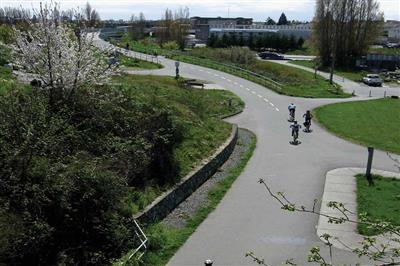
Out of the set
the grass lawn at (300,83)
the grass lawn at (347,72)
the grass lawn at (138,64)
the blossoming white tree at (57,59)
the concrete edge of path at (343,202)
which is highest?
the blossoming white tree at (57,59)

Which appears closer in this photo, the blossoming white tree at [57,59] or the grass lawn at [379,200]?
the grass lawn at [379,200]

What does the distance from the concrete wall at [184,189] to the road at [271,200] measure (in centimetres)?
110

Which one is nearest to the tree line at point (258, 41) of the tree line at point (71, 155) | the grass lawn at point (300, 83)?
the grass lawn at point (300, 83)

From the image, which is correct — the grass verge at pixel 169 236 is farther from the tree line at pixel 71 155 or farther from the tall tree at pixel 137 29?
the tall tree at pixel 137 29

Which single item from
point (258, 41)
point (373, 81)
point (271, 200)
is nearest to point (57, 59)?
point (271, 200)

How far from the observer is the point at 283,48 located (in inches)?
3162

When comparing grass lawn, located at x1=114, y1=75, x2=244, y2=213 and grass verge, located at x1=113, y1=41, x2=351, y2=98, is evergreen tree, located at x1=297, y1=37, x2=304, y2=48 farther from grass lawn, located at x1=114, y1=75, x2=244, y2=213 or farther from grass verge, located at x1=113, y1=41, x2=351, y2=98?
grass lawn, located at x1=114, y1=75, x2=244, y2=213

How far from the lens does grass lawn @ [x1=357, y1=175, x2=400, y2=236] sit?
1355 cm

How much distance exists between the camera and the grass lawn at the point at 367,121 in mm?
23359

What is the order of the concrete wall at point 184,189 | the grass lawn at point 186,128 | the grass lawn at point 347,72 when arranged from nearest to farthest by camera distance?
1. the concrete wall at point 184,189
2. the grass lawn at point 186,128
3. the grass lawn at point 347,72

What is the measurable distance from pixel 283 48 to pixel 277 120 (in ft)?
181

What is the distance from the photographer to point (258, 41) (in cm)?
7925

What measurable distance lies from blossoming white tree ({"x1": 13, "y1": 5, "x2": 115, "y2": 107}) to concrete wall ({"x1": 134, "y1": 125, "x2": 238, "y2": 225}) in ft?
14.9

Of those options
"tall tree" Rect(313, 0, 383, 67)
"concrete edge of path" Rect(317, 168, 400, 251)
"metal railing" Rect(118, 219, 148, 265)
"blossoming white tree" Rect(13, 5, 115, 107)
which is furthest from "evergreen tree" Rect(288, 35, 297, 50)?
"metal railing" Rect(118, 219, 148, 265)
